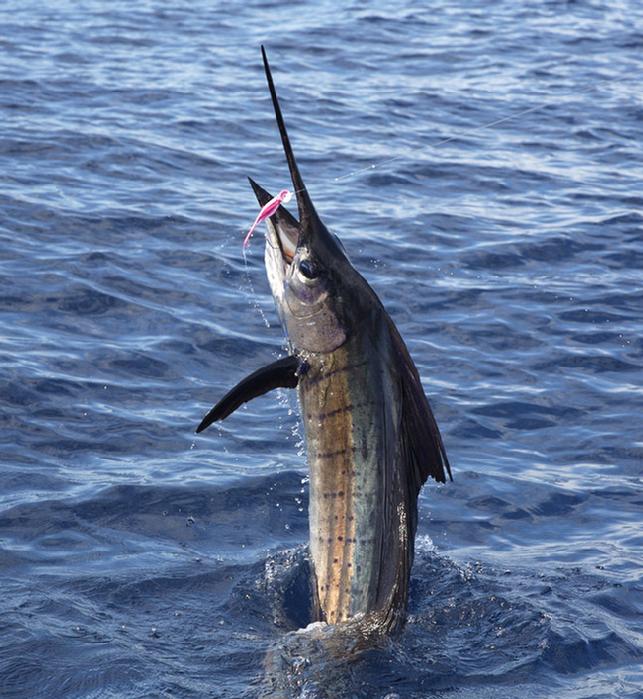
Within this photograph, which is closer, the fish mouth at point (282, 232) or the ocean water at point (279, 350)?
the fish mouth at point (282, 232)

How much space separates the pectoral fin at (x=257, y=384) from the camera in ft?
17.4

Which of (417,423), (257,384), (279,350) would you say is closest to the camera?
(257,384)

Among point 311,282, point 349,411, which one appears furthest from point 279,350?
point 311,282

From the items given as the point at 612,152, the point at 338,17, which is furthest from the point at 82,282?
the point at 338,17

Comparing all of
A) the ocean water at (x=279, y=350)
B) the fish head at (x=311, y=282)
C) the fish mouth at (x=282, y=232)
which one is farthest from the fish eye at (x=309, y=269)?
the ocean water at (x=279, y=350)

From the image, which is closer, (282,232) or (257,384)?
(257,384)

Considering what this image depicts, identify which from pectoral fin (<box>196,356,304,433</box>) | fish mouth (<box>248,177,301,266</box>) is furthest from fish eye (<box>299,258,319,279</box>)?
pectoral fin (<box>196,356,304,433</box>)

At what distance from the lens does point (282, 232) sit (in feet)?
18.3

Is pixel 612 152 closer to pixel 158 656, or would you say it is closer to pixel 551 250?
pixel 551 250

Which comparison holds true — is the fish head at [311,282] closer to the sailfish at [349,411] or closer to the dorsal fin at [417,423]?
the sailfish at [349,411]

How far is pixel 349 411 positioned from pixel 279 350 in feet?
13.9

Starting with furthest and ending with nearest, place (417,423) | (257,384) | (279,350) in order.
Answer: (279,350) → (417,423) → (257,384)

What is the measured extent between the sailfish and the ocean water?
17.9 inches

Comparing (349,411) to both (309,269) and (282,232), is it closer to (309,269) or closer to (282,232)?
(309,269)
